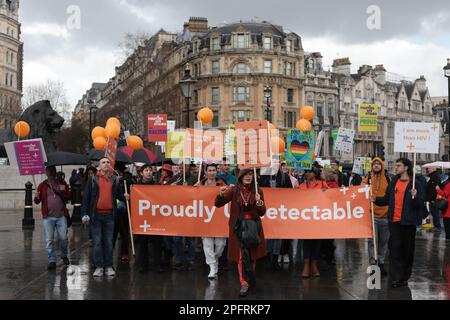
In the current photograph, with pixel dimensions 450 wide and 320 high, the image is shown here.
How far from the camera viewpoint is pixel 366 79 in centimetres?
9275

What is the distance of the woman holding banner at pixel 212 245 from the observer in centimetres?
975

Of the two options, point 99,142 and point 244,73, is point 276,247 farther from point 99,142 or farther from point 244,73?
point 244,73

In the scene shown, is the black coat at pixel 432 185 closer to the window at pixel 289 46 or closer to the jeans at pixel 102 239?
the jeans at pixel 102 239

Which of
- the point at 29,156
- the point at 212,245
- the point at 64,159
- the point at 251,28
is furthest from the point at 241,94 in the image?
the point at 212,245

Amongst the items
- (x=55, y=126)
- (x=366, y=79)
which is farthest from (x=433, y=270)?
(x=366, y=79)

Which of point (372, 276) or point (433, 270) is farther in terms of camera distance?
point (433, 270)

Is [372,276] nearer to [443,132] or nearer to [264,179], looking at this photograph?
[264,179]

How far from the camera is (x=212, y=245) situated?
10070mm

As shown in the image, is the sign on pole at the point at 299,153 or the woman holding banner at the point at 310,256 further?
the sign on pole at the point at 299,153

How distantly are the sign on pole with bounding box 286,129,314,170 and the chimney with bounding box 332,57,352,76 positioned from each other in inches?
3214

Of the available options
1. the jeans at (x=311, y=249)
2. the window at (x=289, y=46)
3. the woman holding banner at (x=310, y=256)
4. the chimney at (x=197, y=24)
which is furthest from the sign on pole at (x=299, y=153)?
the chimney at (x=197, y=24)

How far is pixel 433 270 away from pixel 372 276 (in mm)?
2570

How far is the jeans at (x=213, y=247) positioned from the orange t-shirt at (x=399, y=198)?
2.85 metres

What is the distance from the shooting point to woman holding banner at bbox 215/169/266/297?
8.44 meters
